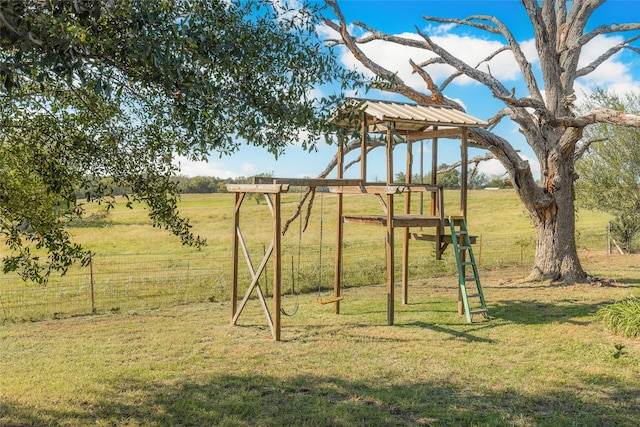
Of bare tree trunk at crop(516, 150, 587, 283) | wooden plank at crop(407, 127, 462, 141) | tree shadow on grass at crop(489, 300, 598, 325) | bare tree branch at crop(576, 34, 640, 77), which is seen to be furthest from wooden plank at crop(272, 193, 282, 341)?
bare tree branch at crop(576, 34, 640, 77)

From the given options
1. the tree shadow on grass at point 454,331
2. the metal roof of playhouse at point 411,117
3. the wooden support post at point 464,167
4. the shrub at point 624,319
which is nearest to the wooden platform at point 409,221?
the wooden support post at point 464,167

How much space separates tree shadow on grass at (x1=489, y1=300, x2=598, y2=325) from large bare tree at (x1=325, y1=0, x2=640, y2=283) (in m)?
3.16

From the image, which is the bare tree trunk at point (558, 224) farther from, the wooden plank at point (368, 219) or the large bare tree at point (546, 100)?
the wooden plank at point (368, 219)

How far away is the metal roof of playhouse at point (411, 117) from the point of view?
9680mm

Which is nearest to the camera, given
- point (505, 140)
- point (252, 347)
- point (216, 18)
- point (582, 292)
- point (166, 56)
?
point (166, 56)

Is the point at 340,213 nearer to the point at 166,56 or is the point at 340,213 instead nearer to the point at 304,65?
the point at 304,65

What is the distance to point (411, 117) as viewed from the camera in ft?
32.3

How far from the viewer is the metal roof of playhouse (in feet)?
31.8

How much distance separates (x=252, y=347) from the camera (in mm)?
8258

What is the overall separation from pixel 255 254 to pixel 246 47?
69.8ft

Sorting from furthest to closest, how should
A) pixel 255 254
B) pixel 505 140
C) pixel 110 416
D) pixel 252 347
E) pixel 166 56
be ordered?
pixel 255 254 → pixel 505 140 → pixel 252 347 → pixel 110 416 → pixel 166 56

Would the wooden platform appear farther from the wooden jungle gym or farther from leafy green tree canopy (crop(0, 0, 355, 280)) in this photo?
leafy green tree canopy (crop(0, 0, 355, 280))

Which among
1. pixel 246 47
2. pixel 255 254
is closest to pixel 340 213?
pixel 246 47

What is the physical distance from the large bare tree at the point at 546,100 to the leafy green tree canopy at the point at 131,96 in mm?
8647
